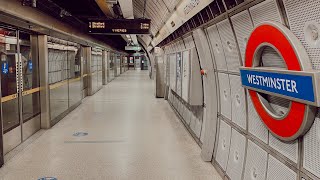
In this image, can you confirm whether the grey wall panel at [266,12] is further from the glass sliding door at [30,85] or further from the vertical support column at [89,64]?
the vertical support column at [89,64]

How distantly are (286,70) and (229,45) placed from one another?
5.23ft

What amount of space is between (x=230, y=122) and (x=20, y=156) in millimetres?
3254

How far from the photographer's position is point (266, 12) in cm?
243

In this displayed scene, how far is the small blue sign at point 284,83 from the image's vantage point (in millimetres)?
1820

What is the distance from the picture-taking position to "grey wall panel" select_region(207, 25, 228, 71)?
393 cm

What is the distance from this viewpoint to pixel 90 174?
4.12m

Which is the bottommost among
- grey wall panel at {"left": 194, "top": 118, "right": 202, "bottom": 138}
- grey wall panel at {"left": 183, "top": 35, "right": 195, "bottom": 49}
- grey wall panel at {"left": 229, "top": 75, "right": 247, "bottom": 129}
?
grey wall panel at {"left": 194, "top": 118, "right": 202, "bottom": 138}

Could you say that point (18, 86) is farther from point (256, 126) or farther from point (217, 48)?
point (256, 126)

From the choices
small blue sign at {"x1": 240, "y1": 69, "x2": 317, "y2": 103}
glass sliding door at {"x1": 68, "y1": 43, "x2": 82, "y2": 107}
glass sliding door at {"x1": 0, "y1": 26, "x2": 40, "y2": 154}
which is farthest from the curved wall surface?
glass sliding door at {"x1": 68, "y1": 43, "x2": 82, "y2": 107}

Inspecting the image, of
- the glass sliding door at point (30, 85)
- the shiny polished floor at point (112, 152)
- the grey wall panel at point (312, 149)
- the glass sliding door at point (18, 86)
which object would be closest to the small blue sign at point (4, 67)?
the glass sliding door at point (18, 86)

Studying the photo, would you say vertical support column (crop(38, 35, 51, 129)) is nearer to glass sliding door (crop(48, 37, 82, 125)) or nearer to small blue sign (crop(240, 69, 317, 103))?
glass sliding door (crop(48, 37, 82, 125))

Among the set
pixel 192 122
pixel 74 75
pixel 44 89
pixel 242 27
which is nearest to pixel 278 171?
pixel 242 27

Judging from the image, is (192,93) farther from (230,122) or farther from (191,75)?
(230,122)

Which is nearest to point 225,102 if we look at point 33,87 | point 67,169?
point 67,169
